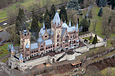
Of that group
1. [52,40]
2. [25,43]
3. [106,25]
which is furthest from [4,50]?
[106,25]

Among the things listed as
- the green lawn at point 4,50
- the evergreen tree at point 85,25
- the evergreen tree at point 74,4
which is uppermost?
the evergreen tree at point 74,4

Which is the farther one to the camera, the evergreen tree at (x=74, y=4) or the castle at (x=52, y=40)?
the evergreen tree at (x=74, y=4)

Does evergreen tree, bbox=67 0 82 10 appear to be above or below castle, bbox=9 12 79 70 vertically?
above

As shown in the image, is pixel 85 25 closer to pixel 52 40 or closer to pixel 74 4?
pixel 74 4

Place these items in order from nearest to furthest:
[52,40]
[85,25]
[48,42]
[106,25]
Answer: [48,42] → [52,40] → [85,25] → [106,25]

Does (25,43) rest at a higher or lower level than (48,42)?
higher

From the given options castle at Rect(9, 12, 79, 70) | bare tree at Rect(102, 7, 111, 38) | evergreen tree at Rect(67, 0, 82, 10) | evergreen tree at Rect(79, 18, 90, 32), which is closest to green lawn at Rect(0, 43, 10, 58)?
castle at Rect(9, 12, 79, 70)

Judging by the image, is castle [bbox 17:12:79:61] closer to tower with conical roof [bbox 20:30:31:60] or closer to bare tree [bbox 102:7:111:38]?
tower with conical roof [bbox 20:30:31:60]

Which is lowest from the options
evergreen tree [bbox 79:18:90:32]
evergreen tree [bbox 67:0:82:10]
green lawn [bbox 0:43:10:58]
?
green lawn [bbox 0:43:10:58]

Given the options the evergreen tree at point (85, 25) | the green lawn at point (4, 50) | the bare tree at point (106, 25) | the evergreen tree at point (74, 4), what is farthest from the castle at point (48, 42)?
the evergreen tree at point (74, 4)

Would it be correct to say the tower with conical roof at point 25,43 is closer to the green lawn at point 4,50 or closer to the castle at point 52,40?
the castle at point 52,40
